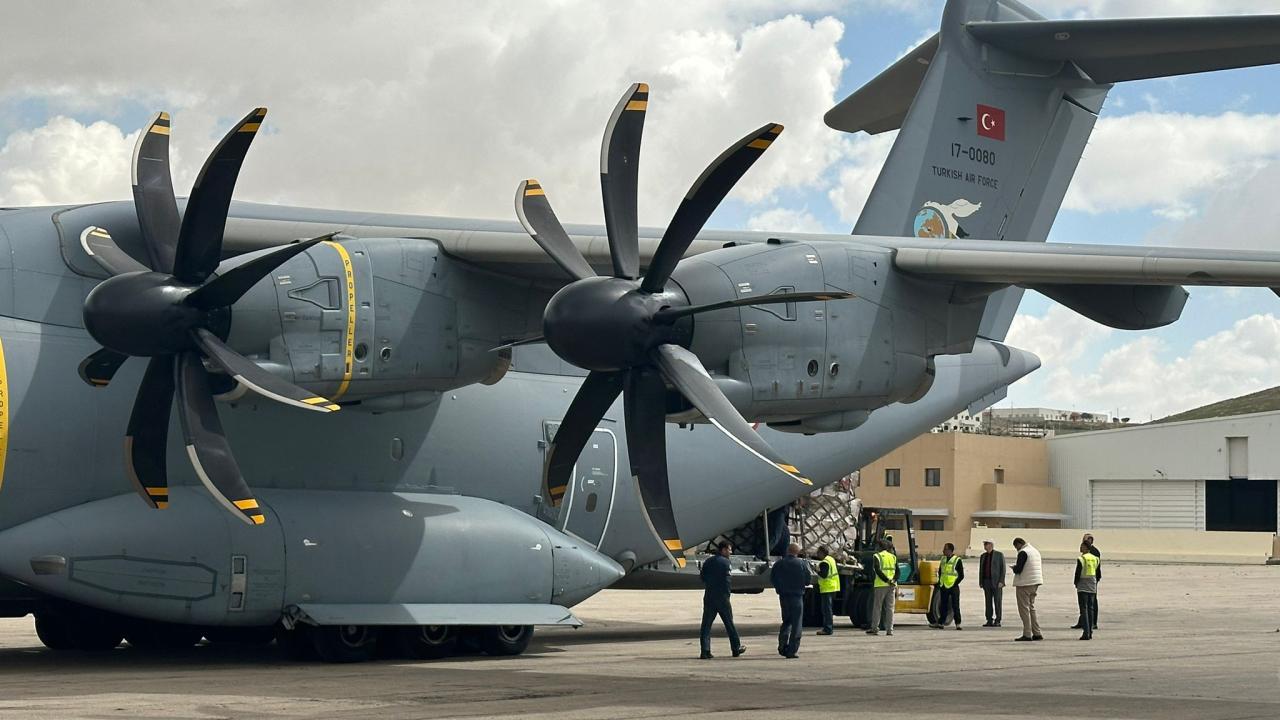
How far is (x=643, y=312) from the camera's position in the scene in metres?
11.5

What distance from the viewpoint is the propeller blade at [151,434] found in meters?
11.5

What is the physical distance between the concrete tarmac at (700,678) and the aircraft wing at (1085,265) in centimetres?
295

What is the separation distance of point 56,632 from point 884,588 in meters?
8.57

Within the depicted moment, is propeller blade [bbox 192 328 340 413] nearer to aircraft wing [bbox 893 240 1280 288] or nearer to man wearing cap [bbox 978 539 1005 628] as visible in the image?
aircraft wing [bbox 893 240 1280 288]

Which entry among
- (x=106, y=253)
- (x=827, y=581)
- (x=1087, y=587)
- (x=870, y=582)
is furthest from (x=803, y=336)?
(x=870, y=582)

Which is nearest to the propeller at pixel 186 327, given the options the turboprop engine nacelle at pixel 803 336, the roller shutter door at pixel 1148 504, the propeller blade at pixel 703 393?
the propeller blade at pixel 703 393

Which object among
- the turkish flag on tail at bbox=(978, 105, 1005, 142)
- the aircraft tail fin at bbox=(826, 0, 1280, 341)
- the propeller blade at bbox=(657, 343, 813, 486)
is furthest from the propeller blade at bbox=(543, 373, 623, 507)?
the turkish flag on tail at bbox=(978, 105, 1005, 142)

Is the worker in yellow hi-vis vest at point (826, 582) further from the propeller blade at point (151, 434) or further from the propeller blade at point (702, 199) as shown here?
the propeller blade at point (151, 434)

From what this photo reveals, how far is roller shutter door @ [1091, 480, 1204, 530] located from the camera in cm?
6212

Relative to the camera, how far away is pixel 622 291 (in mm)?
11508

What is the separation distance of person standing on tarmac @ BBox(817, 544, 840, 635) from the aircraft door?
3.00 meters

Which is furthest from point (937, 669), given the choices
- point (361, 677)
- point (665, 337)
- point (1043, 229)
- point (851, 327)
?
point (1043, 229)

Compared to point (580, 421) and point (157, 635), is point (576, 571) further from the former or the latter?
point (157, 635)

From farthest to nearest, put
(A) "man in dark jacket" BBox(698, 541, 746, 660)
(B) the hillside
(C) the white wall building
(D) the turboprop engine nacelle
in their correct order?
1. (B) the hillside
2. (C) the white wall building
3. (A) "man in dark jacket" BBox(698, 541, 746, 660)
4. (D) the turboprop engine nacelle
